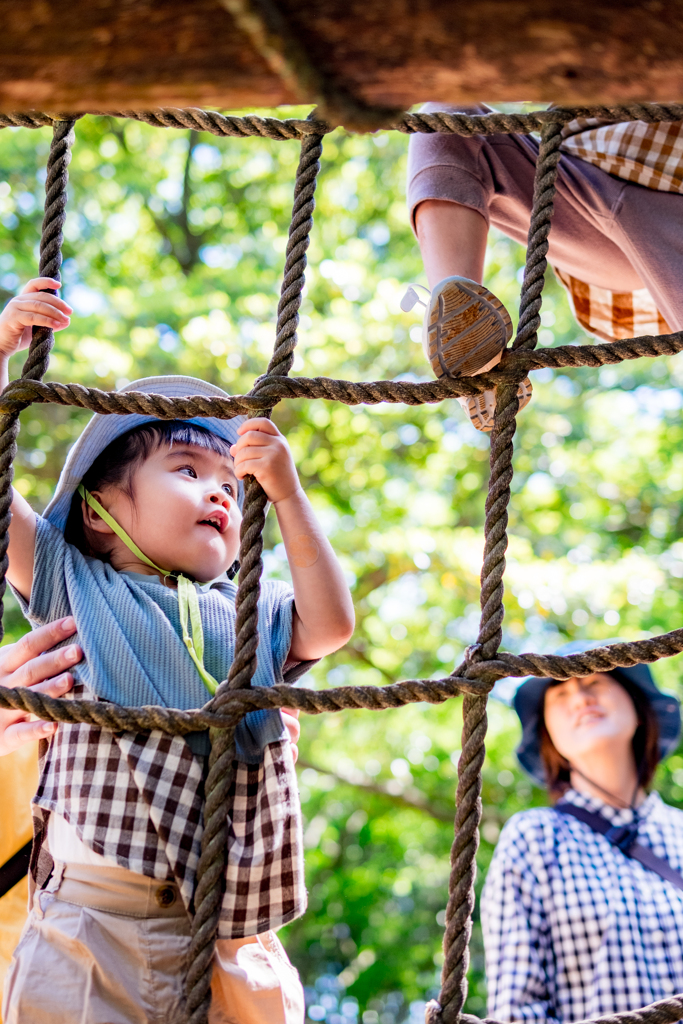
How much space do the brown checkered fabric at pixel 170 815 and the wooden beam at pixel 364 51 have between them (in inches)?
26.4

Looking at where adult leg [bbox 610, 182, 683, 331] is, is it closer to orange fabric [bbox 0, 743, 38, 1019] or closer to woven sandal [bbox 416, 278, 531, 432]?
woven sandal [bbox 416, 278, 531, 432]

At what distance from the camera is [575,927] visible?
1.41m

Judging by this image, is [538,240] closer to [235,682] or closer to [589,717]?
[235,682]

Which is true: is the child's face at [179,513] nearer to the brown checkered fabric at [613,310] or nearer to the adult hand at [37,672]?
the adult hand at [37,672]

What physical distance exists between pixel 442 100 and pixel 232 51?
0.11 metres

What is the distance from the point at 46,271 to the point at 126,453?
233mm

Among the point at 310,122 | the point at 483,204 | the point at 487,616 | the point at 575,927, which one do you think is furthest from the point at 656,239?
the point at 575,927

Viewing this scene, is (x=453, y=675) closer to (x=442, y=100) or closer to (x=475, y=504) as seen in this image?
(x=442, y=100)

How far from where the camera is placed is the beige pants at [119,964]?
0.85 m

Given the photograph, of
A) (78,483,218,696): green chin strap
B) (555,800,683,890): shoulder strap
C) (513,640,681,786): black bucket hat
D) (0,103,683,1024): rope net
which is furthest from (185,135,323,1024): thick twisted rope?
(513,640,681,786): black bucket hat

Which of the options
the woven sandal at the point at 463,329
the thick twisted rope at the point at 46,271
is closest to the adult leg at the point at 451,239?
the woven sandal at the point at 463,329

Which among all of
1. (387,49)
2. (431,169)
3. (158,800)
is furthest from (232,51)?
(431,169)

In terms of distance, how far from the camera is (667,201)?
131 cm

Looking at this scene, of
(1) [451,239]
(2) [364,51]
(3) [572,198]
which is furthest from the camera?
(3) [572,198]
